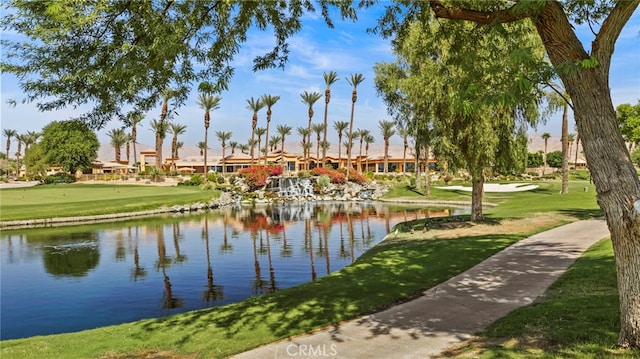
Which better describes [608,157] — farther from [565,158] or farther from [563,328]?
[565,158]

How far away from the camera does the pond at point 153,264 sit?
44.6 ft

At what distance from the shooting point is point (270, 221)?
36062 mm

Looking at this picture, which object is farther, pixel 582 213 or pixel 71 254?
pixel 582 213

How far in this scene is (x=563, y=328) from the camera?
23.8ft

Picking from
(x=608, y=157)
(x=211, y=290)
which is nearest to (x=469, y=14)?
(x=608, y=157)

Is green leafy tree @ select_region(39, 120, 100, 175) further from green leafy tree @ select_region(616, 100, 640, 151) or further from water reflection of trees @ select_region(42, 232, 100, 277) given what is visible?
green leafy tree @ select_region(616, 100, 640, 151)

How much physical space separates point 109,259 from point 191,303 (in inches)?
375

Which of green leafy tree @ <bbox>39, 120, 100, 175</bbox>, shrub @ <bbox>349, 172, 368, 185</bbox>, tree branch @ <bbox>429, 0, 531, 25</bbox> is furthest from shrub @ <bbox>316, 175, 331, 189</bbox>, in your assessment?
tree branch @ <bbox>429, 0, 531, 25</bbox>

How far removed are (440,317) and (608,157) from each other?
4.28 m

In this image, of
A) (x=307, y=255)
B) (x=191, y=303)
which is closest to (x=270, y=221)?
(x=307, y=255)

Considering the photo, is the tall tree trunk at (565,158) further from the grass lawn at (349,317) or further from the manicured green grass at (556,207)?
the grass lawn at (349,317)

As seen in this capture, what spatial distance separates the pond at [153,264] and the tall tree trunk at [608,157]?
10803 mm

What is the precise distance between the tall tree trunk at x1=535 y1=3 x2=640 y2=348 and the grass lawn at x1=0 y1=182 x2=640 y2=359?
2.54ft

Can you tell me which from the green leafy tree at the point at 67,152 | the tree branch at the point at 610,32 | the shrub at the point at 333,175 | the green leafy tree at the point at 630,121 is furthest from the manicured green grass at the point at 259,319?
the green leafy tree at the point at 67,152
